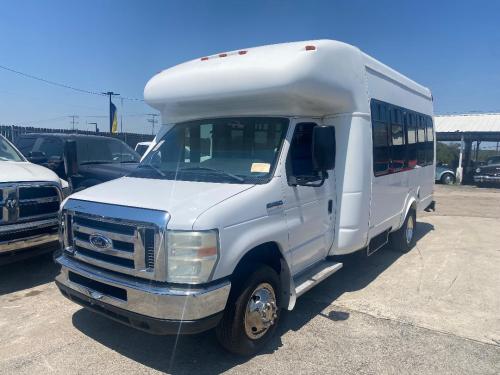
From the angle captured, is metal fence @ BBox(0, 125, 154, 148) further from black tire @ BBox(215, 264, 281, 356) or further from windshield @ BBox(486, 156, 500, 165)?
windshield @ BBox(486, 156, 500, 165)

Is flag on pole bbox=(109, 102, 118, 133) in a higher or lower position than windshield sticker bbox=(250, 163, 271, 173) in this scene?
higher

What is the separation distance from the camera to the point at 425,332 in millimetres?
4449

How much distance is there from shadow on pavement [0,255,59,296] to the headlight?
3.30 meters

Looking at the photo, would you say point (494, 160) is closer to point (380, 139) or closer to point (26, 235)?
point (380, 139)

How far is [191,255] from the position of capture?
3199 mm

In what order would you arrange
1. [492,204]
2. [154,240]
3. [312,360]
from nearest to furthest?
[154,240] < [312,360] < [492,204]

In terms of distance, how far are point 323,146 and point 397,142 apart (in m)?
3.05

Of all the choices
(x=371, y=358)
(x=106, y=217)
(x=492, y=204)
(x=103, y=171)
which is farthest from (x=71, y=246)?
A: (x=492, y=204)

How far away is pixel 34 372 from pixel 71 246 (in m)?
1.10

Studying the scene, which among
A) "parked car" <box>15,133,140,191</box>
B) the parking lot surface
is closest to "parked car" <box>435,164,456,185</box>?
the parking lot surface

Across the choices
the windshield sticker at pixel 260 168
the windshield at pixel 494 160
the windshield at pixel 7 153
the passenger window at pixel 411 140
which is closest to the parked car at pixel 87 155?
the windshield at pixel 7 153

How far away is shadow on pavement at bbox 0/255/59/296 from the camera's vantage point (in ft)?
18.1

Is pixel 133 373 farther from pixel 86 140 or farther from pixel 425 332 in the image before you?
pixel 86 140

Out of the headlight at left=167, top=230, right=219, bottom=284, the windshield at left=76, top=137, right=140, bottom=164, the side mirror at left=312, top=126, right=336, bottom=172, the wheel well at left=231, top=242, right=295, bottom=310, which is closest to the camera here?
the headlight at left=167, top=230, right=219, bottom=284
